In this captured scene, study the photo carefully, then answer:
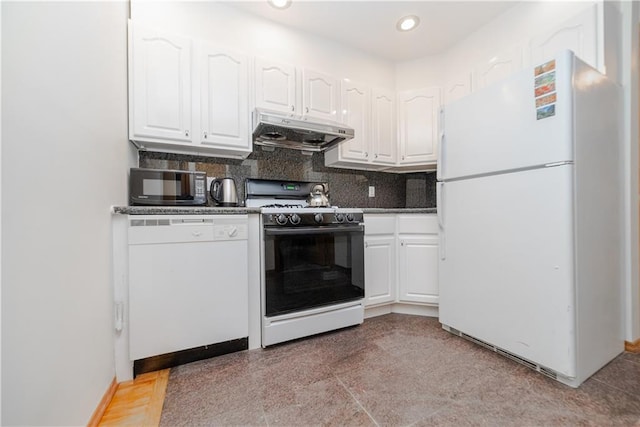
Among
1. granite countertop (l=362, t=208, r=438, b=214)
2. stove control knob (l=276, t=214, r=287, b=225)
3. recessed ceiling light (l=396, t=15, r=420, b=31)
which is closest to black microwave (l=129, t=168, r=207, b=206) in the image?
stove control knob (l=276, t=214, r=287, b=225)

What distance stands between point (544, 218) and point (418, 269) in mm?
1014

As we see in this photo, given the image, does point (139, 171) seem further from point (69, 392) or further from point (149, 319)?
point (69, 392)

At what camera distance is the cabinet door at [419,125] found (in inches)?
99.5

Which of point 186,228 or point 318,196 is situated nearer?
point 186,228

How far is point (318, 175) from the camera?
2.59m

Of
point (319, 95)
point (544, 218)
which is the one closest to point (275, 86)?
point (319, 95)

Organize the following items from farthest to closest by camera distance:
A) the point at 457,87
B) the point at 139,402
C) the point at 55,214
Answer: the point at 457,87
the point at 139,402
the point at 55,214

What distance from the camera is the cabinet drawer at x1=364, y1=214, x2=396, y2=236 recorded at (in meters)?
2.13

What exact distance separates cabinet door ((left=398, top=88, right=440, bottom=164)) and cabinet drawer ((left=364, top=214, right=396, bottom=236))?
747 mm

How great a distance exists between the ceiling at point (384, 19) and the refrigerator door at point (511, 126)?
965 millimetres

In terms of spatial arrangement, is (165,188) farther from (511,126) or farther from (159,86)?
(511,126)

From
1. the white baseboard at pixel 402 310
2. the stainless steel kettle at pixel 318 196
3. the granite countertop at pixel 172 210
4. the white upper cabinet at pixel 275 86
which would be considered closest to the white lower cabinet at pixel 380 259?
the white baseboard at pixel 402 310

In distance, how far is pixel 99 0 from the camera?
1.22 meters

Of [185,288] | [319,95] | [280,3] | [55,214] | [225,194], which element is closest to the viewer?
[55,214]
